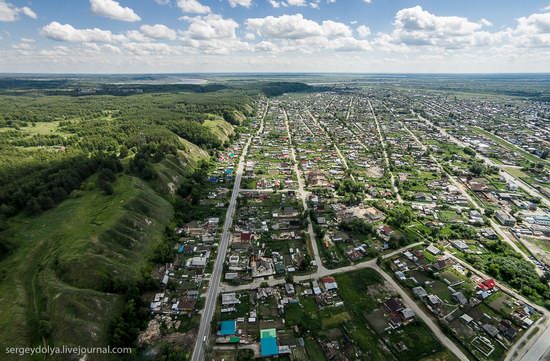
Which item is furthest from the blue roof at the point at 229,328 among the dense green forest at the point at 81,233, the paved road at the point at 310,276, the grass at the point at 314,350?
the dense green forest at the point at 81,233

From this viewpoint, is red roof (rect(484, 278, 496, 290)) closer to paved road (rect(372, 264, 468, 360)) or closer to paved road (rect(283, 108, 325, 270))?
paved road (rect(372, 264, 468, 360))

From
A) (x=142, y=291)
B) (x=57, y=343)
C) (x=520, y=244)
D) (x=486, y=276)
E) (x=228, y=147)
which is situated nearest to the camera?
(x=57, y=343)

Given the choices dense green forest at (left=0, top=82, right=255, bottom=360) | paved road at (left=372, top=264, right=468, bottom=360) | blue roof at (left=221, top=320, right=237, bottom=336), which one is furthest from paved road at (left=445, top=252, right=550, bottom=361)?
dense green forest at (left=0, top=82, right=255, bottom=360)

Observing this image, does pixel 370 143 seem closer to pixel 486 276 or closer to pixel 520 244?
pixel 520 244

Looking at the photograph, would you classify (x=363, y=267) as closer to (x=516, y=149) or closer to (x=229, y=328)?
(x=229, y=328)

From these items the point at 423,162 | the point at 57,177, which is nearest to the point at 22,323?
the point at 57,177

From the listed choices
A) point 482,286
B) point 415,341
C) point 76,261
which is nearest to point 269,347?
point 415,341
